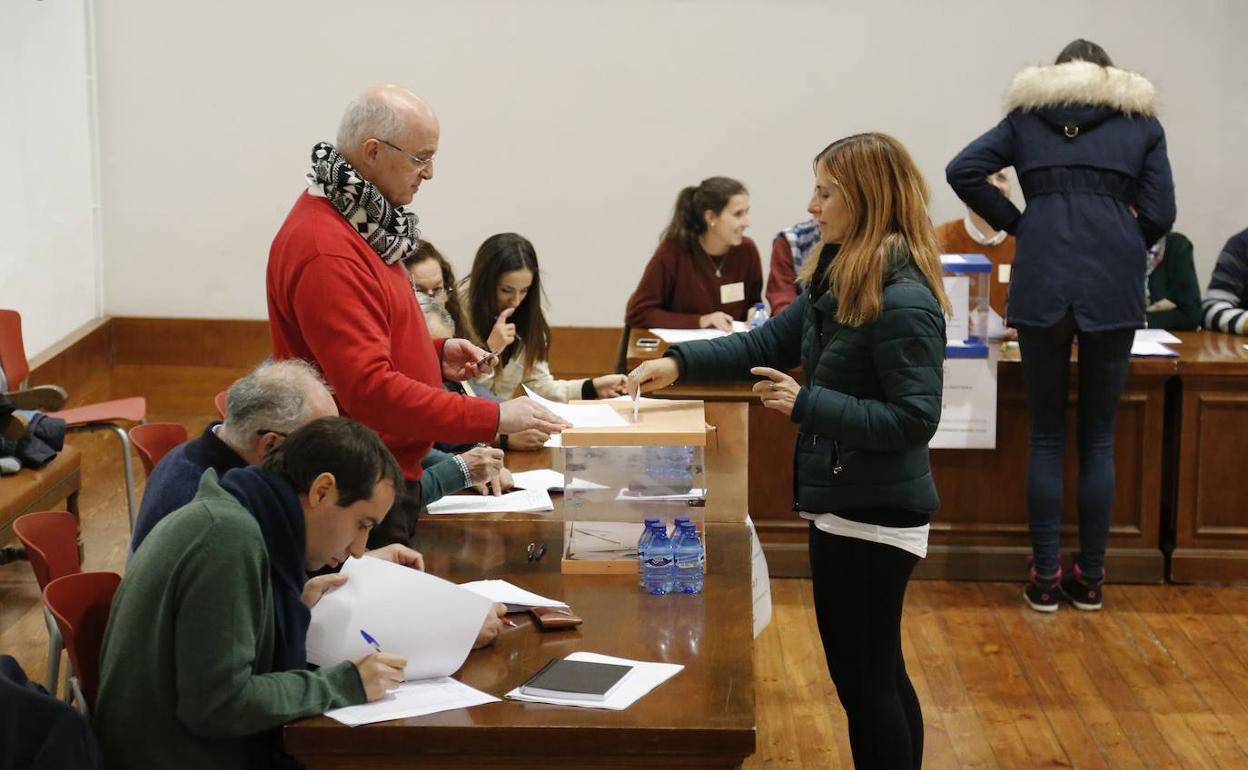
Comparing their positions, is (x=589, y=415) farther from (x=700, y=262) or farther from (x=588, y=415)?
(x=700, y=262)

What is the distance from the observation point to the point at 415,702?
2.11 m

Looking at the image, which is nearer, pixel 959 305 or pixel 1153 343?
pixel 959 305

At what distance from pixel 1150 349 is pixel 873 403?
8.12 feet

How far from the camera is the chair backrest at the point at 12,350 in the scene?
5.08 meters

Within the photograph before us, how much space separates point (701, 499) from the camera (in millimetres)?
2707

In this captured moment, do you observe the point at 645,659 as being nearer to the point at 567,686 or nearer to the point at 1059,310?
the point at 567,686

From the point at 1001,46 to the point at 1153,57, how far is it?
0.71m

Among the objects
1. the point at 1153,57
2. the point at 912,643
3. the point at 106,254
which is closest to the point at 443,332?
the point at 912,643

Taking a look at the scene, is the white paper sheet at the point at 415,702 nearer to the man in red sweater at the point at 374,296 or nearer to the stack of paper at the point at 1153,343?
the man in red sweater at the point at 374,296

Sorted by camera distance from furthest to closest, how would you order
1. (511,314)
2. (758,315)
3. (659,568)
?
(758,315), (511,314), (659,568)

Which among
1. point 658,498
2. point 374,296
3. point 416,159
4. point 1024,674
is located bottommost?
point 1024,674

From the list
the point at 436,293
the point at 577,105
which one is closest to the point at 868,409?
the point at 436,293

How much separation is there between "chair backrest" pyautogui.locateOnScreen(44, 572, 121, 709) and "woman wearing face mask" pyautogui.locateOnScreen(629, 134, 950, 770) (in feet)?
4.09

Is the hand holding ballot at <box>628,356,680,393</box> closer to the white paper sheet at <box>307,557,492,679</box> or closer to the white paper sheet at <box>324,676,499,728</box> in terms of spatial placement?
the white paper sheet at <box>307,557,492,679</box>
